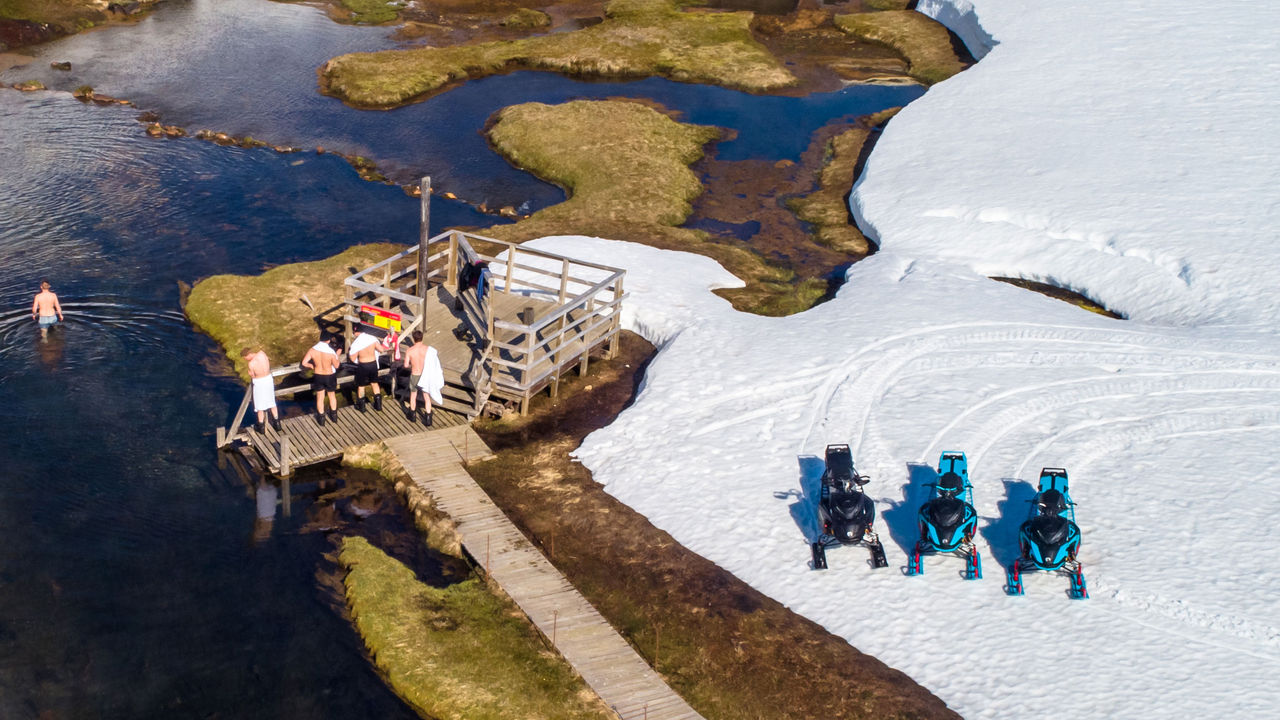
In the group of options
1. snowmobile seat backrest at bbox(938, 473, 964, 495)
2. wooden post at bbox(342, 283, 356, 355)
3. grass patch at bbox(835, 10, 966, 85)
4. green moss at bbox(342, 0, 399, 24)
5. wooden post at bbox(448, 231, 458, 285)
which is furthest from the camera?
green moss at bbox(342, 0, 399, 24)

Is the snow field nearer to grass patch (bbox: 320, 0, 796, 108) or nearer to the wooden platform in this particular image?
the wooden platform

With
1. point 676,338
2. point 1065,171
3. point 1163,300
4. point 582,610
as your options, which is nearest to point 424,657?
point 582,610

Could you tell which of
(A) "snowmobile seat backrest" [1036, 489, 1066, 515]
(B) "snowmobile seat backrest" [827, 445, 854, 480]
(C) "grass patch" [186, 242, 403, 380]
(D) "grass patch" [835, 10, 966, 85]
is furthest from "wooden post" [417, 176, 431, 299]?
(D) "grass patch" [835, 10, 966, 85]

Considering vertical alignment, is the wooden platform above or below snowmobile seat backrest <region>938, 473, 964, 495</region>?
below

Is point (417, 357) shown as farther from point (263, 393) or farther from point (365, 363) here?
point (263, 393)

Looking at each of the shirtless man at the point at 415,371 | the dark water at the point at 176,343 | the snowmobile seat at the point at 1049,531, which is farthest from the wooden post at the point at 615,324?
the snowmobile seat at the point at 1049,531

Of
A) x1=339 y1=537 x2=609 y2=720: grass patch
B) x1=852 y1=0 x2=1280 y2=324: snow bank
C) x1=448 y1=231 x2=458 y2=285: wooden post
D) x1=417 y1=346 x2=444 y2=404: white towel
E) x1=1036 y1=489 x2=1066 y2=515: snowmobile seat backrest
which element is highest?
x1=852 y1=0 x2=1280 y2=324: snow bank
